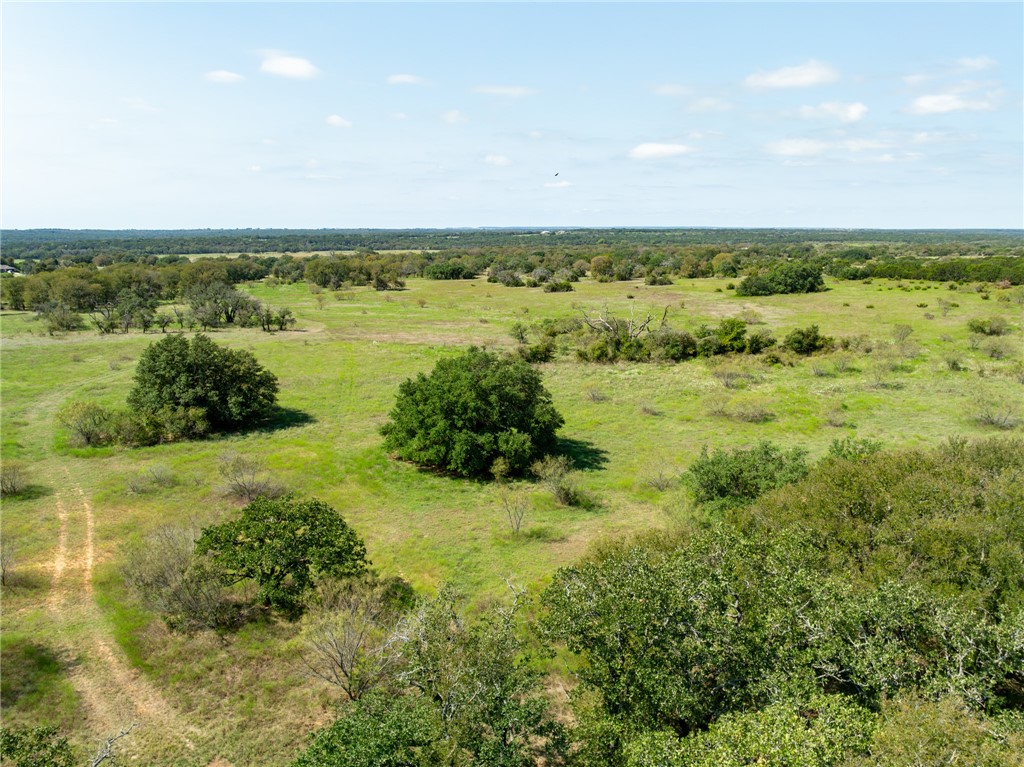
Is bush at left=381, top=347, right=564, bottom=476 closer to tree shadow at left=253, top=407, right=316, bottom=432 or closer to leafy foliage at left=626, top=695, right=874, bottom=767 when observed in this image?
tree shadow at left=253, top=407, right=316, bottom=432

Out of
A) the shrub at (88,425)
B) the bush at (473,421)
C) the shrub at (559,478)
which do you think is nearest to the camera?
the shrub at (559,478)

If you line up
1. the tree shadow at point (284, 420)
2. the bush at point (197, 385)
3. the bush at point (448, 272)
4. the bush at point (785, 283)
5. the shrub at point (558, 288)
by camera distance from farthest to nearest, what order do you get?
the bush at point (448, 272)
the shrub at point (558, 288)
the bush at point (785, 283)
the tree shadow at point (284, 420)
the bush at point (197, 385)

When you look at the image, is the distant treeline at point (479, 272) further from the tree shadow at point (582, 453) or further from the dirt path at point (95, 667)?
the tree shadow at point (582, 453)

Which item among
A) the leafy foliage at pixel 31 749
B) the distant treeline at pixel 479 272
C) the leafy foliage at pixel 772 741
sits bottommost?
the leafy foliage at pixel 31 749

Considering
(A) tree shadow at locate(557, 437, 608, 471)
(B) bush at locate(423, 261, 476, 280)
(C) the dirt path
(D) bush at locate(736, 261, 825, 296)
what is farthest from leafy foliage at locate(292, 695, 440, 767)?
(B) bush at locate(423, 261, 476, 280)

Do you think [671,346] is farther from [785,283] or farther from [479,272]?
[479,272]

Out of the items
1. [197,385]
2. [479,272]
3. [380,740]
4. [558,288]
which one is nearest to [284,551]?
[380,740]

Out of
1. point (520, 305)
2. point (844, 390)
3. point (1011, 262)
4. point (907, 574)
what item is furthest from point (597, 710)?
point (1011, 262)

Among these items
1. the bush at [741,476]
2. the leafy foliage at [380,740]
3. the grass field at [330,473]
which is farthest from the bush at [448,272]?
the leafy foliage at [380,740]
